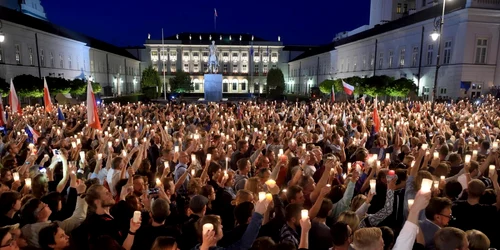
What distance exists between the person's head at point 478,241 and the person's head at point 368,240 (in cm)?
100

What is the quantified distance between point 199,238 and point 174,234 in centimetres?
31

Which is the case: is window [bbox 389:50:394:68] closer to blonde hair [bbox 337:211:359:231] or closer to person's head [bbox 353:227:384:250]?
blonde hair [bbox 337:211:359:231]

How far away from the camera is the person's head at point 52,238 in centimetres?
370

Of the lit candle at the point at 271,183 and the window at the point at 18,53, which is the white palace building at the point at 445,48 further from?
the window at the point at 18,53

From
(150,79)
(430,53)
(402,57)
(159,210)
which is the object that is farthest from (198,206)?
(150,79)

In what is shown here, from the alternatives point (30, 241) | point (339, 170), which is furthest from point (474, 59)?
point (30, 241)

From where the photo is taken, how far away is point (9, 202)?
14.9 ft

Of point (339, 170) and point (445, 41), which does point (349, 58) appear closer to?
point (445, 41)

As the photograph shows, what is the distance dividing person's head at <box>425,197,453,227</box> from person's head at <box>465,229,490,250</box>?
1.82ft

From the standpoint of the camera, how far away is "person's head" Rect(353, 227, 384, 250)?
3.09 metres

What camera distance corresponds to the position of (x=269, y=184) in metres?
4.66

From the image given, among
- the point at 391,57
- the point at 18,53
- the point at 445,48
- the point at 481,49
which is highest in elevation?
the point at 445,48

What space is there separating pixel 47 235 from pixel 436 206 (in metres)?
4.00

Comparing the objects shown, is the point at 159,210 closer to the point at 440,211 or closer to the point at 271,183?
the point at 271,183
